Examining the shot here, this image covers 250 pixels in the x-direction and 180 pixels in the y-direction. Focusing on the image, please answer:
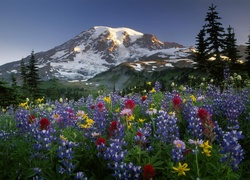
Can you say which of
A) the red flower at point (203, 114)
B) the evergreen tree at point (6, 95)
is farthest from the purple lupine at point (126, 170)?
the evergreen tree at point (6, 95)

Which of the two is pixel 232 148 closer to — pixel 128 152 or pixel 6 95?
pixel 128 152

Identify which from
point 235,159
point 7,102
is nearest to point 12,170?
point 235,159

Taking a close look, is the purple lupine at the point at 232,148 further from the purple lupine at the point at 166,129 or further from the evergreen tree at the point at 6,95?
the evergreen tree at the point at 6,95

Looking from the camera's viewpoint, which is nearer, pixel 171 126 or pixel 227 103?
pixel 171 126

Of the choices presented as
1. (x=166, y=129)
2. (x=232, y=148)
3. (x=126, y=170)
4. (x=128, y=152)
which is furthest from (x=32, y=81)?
(x=232, y=148)

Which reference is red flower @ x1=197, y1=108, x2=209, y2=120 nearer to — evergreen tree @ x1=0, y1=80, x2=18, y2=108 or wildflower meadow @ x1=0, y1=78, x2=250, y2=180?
wildflower meadow @ x1=0, y1=78, x2=250, y2=180

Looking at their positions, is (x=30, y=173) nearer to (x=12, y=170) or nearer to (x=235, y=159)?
(x=12, y=170)

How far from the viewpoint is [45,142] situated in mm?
4168

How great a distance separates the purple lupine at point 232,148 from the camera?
134 inches

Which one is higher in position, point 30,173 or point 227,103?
point 227,103

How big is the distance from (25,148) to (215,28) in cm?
4741

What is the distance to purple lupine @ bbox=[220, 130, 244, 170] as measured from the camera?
11.2ft

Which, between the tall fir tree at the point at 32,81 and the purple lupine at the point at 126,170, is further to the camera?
the tall fir tree at the point at 32,81

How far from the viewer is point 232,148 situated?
11.3ft
